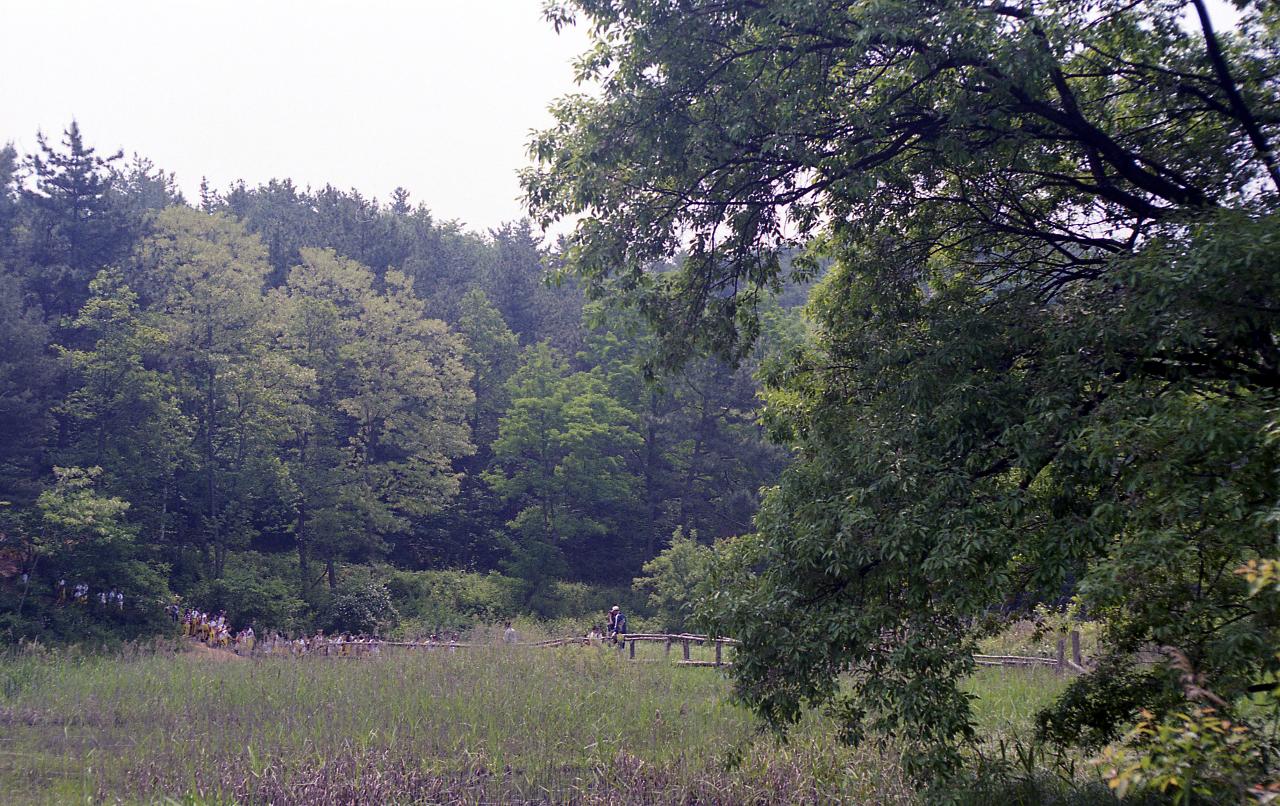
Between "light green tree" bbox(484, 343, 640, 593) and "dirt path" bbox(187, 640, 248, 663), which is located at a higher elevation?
"light green tree" bbox(484, 343, 640, 593)

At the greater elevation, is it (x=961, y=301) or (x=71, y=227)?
(x=71, y=227)

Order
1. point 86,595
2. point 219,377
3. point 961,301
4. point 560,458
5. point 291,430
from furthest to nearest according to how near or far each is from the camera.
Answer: point 560,458, point 291,430, point 219,377, point 86,595, point 961,301

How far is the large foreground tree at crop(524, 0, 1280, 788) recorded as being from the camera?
6.05 meters

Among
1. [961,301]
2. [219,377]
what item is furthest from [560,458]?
[961,301]

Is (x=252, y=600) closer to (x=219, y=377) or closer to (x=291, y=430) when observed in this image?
(x=291, y=430)

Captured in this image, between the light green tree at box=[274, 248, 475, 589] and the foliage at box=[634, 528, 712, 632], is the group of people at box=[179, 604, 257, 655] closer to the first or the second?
the light green tree at box=[274, 248, 475, 589]

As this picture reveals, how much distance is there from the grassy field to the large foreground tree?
236cm

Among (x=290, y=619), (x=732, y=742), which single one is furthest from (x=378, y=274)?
(x=732, y=742)

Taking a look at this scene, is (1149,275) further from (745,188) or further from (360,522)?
(360,522)

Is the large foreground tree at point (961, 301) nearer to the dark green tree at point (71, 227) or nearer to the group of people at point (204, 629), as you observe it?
the group of people at point (204, 629)

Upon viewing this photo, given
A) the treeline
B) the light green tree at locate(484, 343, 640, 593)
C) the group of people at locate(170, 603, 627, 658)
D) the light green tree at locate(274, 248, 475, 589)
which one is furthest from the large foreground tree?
the light green tree at locate(484, 343, 640, 593)

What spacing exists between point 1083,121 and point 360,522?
3163 cm

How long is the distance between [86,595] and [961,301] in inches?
1036

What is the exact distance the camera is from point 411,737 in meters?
11.0
